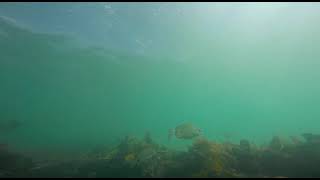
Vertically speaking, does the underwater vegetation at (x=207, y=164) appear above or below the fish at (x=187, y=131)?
below

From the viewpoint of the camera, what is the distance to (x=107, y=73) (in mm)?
53469

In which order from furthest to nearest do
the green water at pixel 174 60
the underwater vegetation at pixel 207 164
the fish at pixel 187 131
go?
the green water at pixel 174 60, the fish at pixel 187 131, the underwater vegetation at pixel 207 164

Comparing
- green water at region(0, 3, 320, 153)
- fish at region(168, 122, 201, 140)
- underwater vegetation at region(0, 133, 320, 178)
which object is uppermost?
green water at region(0, 3, 320, 153)

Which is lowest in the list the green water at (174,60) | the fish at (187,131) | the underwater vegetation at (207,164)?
the underwater vegetation at (207,164)

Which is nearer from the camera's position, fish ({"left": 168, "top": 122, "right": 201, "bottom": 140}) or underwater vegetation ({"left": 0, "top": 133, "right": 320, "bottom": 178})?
underwater vegetation ({"left": 0, "top": 133, "right": 320, "bottom": 178})

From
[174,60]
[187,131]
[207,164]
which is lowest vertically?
[207,164]

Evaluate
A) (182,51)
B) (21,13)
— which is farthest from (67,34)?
(182,51)

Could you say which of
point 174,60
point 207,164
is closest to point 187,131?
point 207,164

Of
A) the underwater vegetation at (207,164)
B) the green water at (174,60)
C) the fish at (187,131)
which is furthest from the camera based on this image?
the green water at (174,60)

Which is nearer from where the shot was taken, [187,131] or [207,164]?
[207,164]

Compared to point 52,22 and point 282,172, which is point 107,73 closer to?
point 52,22

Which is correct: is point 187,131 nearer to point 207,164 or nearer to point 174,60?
point 207,164

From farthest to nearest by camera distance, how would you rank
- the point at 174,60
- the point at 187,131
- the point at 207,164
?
the point at 174,60, the point at 187,131, the point at 207,164

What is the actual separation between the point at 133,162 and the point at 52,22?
22437 millimetres
